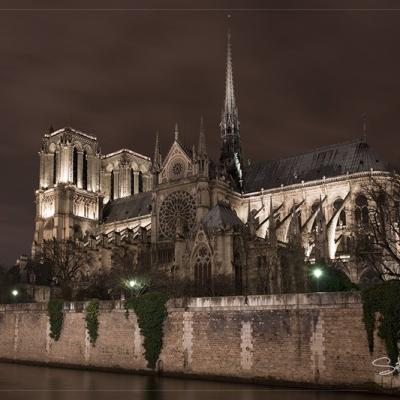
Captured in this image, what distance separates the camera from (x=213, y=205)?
54688 millimetres

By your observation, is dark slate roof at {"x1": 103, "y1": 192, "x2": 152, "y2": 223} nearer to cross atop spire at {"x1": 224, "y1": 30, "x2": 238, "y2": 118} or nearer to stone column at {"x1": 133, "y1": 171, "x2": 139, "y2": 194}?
stone column at {"x1": 133, "y1": 171, "x2": 139, "y2": 194}

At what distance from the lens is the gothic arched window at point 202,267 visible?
42.1m

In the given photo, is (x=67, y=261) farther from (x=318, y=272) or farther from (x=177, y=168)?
(x=318, y=272)

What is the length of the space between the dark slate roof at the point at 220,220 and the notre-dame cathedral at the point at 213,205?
0.12 m

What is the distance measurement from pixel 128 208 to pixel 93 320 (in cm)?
4569

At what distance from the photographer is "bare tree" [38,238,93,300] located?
54141 millimetres

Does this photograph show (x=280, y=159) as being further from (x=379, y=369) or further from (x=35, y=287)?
(x=379, y=369)

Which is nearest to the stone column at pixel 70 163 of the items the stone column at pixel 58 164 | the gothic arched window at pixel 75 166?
the gothic arched window at pixel 75 166

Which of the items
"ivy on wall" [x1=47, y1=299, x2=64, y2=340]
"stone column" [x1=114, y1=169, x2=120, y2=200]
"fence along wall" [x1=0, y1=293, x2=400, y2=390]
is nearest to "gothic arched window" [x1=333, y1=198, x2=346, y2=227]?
"ivy on wall" [x1=47, y1=299, x2=64, y2=340]

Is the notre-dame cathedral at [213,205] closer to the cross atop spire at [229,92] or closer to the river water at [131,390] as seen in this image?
the cross atop spire at [229,92]

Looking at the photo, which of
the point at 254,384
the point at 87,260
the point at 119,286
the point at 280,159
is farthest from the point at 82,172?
the point at 254,384

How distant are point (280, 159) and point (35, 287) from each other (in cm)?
2863

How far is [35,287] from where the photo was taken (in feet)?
186

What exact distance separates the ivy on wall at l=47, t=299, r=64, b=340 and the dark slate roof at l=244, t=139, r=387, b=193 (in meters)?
31.7
